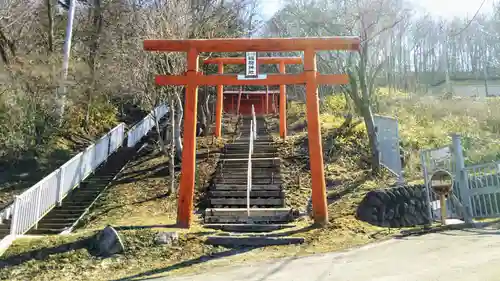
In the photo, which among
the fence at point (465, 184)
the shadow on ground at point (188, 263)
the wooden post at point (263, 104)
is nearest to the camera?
the shadow on ground at point (188, 263)

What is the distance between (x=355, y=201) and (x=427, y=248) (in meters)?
3.78

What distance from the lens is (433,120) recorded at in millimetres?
20219

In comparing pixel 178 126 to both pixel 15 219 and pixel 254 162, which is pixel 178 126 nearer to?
pixel 254 162

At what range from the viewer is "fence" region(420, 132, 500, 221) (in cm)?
831

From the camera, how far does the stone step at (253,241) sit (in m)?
7.28

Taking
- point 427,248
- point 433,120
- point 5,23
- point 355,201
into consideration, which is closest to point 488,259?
point 427,248

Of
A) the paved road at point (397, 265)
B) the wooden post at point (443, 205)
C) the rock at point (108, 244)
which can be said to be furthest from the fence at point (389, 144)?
the rock at point (108, 244)

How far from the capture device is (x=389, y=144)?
11828mm

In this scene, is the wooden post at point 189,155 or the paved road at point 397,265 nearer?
the paved road at point 397,265

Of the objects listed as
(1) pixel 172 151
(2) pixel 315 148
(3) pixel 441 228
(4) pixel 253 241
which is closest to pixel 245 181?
(1) pixel 172 151

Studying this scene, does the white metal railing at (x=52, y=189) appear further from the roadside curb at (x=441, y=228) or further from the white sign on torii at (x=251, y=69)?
the roadside curb at (x=441, y=228)

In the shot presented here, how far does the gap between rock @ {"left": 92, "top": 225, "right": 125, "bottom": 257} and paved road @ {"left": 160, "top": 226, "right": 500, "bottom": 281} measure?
165cm

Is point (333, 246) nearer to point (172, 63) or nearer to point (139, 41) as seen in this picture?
point (172, 63)

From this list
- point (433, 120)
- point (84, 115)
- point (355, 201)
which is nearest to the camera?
point (355, 201)
